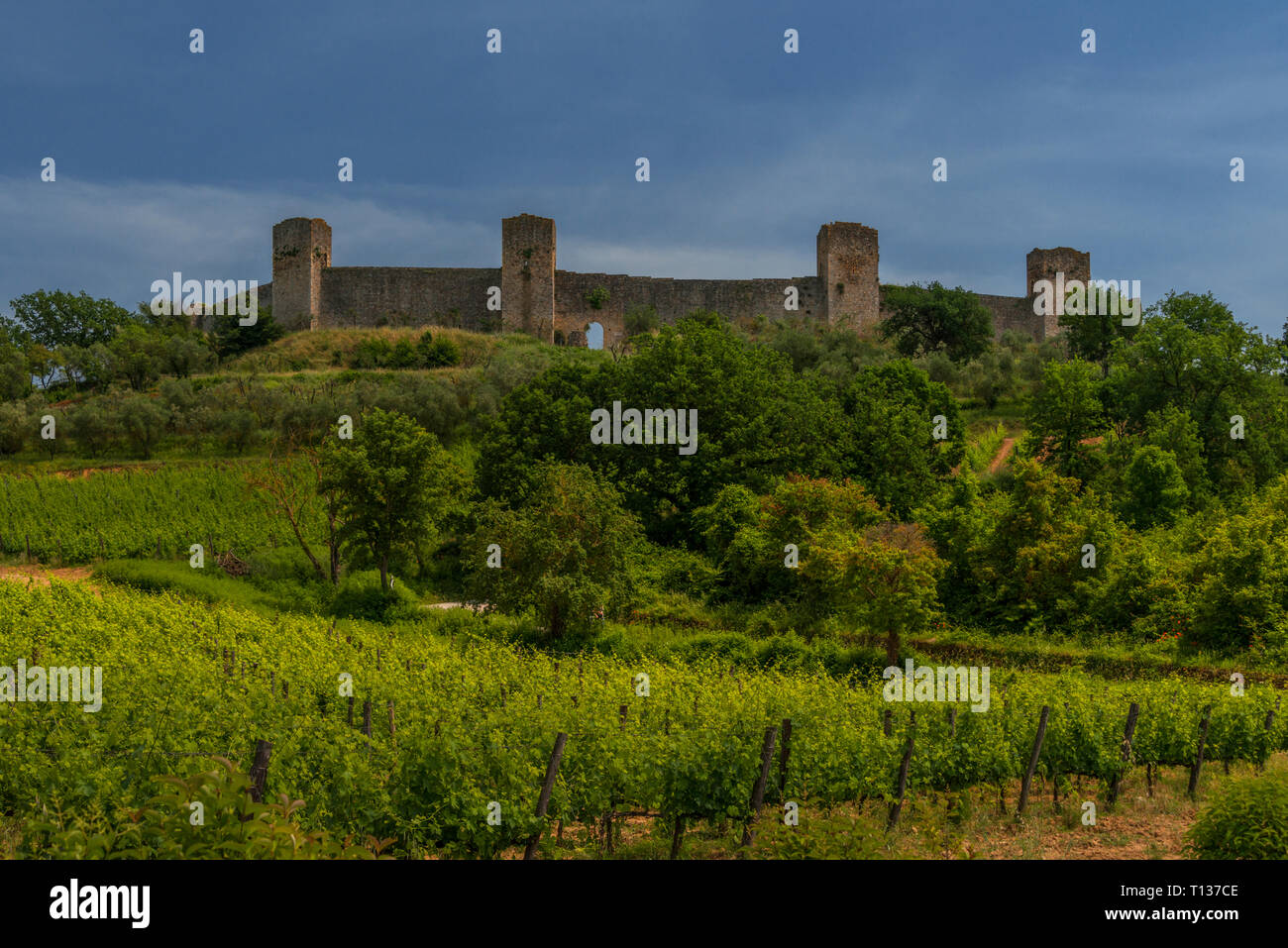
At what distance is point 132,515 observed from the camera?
31.1m

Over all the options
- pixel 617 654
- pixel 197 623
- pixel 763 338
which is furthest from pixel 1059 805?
pixel 763 338

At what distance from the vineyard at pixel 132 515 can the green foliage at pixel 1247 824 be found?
26087 mm

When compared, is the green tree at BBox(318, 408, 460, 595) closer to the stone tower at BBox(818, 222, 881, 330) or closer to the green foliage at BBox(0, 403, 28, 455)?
the green foliage at BBox(0, 403, 28, 455)

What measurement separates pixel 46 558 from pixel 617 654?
16.1 m

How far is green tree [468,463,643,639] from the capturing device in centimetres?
2375

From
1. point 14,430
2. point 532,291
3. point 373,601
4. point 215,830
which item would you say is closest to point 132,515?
point 373,601

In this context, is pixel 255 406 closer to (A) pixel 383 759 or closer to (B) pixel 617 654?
(B) pixel 617 654

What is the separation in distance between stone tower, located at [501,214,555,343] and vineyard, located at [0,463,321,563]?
72.7 feet

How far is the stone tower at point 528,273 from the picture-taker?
54306mm

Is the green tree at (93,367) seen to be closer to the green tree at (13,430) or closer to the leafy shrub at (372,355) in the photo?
the green tree at (13,430)

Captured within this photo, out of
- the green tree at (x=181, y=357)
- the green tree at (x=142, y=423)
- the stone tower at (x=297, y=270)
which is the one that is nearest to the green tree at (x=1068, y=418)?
the green tree at (x=142, y=423)

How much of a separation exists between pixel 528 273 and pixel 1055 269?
3046 centimetres

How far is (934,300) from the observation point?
170 ft

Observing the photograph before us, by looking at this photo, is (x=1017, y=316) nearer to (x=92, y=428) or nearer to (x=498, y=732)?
(x=92, y=428)
